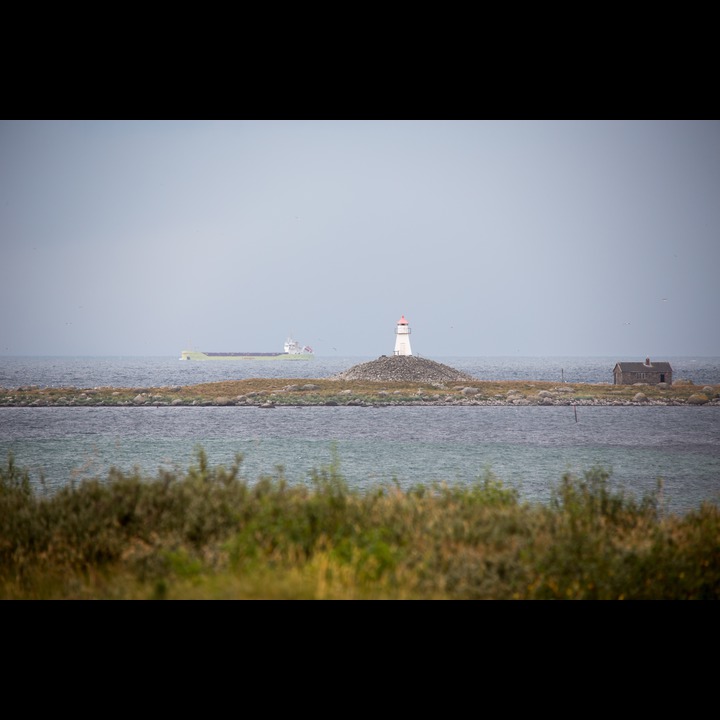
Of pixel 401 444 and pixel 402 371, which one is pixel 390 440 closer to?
pixel 401 444

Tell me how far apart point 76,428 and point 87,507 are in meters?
9.25

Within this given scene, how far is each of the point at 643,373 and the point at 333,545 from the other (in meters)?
12.2

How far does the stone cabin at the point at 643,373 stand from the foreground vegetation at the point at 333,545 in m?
9.12

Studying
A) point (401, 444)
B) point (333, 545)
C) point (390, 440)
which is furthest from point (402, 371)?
point (333, 545)

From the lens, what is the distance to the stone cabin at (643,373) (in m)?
14.7

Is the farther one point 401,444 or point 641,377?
point 641,377

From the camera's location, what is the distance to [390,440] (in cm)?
1548

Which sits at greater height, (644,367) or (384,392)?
(644,367)
